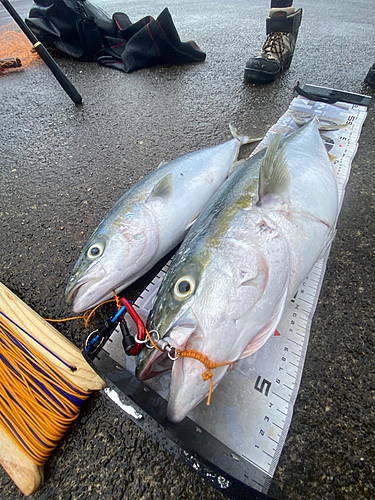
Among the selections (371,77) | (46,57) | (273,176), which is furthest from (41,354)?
(371,77)

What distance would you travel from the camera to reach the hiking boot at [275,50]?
11.2ft

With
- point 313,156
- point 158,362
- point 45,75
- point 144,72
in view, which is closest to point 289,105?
point 313,156

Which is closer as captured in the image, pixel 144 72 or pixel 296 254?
pixel 296 254

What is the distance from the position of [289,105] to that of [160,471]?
12.0 ft

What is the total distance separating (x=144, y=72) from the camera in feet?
13.9

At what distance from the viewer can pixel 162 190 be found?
6.07 ft

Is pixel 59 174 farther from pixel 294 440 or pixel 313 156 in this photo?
pixel 294 440

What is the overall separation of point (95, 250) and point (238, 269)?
92cm

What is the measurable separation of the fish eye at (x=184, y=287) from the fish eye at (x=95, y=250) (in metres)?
0.66

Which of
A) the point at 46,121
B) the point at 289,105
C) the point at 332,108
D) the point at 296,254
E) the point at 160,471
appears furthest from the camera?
the point at 46,121

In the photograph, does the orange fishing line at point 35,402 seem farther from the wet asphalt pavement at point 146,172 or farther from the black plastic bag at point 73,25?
the black plastic bag at point 73,25

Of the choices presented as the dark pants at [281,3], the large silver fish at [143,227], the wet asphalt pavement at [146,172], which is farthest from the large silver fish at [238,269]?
the dark pants at [281,3]

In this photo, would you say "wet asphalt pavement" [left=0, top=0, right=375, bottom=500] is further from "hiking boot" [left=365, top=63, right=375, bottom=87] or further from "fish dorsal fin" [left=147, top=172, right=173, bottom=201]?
"fish dorsal fin" [left=147, top=172, right=173, bottom=201]

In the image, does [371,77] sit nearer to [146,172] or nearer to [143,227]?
[146,172]
